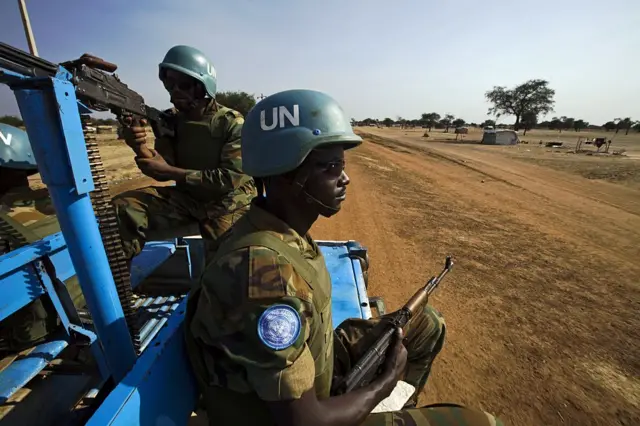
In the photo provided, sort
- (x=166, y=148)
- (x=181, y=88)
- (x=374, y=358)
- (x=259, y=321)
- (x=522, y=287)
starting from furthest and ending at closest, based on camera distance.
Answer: (x=522, y=287) → (x=166, y=148) → (x=181, y=88) → (x=374, y=358) → (x=259, y=321)

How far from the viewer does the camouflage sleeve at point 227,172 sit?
132 inches

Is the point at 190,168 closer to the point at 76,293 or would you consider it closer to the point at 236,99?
the point at 76,293

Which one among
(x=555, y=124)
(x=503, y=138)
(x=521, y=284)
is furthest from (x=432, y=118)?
(x=521, y=284)

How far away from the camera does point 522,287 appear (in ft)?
16.3

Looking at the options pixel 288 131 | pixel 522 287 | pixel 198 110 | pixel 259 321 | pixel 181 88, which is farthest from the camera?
pixel 522 287

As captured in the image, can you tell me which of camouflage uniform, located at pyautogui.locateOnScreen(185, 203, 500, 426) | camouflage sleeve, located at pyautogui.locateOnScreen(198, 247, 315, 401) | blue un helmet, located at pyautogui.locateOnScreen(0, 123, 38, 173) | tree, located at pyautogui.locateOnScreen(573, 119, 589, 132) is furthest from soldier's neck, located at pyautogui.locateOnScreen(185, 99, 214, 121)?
tree, located at pyautogui.locateOnScreen(573, 119, 589, 132)

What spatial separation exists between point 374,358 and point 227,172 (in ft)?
7.37

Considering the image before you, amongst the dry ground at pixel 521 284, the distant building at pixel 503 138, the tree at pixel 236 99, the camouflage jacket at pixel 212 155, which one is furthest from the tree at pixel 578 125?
the camouflage jacket at pixel 212 155

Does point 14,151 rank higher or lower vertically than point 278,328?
higher

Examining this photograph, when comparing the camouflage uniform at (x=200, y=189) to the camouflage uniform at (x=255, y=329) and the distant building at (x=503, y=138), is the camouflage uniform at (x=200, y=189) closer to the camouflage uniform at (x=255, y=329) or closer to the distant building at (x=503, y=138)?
the camouflage uniform at (x=255, y=329)

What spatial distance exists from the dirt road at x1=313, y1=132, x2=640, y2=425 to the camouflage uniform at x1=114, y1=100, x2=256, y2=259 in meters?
2.37

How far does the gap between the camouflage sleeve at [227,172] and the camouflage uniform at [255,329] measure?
177 cm

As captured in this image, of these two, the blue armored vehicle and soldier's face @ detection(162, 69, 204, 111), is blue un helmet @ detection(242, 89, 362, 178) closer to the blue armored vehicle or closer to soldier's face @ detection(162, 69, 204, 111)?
the blue armored vehicle

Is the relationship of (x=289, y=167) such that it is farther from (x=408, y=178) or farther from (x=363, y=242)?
(x=408, y=178)
